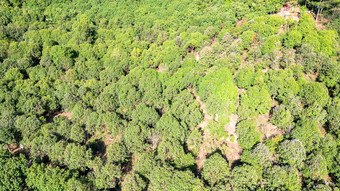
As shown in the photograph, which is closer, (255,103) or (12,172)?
(12,172)

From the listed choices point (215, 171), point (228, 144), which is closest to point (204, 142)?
point (228, 144)

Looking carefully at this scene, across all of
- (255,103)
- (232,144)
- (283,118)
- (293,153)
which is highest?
(255,103)

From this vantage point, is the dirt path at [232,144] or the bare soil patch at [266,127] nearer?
the dirt path at [232,144]

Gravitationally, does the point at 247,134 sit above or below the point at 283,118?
below

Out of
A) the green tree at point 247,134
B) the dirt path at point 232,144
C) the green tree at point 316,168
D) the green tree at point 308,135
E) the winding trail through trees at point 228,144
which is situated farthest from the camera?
the winding trail through trees at point 228,144

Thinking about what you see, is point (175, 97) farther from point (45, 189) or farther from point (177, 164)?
point (45, 189)

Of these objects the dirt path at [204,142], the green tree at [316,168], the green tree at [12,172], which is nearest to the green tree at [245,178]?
the green tree at [316,168]

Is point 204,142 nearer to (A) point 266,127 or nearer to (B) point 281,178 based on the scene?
(A) point 266,127

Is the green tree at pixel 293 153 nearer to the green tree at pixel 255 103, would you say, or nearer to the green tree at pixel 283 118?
the green tree at pixel 283 118

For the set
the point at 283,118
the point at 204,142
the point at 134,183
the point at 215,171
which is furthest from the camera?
the point at 204,142
